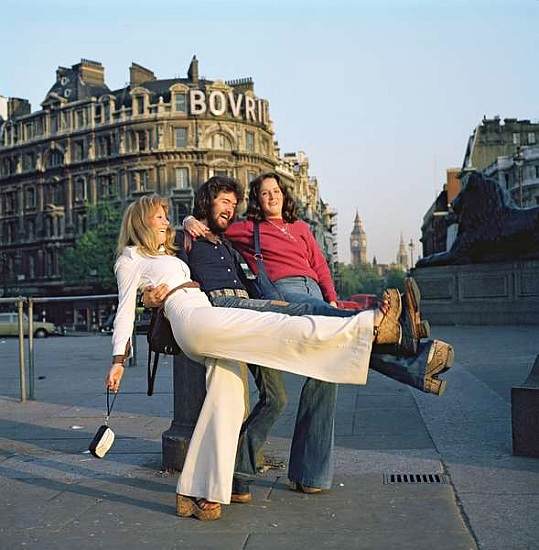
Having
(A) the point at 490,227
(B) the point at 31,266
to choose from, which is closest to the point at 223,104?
(B) the point at 31,266

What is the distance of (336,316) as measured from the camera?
4031 millimetres

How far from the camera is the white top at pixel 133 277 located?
4.15 meters

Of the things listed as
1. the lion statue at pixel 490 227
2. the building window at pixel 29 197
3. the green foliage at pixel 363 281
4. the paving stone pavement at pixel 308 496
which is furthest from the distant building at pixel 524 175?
the paving stone pavement at pixel 308 496

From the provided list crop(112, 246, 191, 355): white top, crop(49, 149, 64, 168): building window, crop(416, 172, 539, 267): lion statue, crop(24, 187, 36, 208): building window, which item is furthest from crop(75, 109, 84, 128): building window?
crop(112, 246, 191, 355): white top

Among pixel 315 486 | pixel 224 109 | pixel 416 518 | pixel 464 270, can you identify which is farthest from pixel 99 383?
pixel 224 109

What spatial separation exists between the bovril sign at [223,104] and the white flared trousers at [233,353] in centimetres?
5957

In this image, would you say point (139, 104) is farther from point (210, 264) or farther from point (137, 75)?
point (210, 264)

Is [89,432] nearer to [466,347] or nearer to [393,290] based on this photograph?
[393,290]

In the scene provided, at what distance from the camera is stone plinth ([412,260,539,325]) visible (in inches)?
836

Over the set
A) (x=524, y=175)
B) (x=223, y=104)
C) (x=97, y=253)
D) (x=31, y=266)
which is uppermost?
(x=223, y=104)

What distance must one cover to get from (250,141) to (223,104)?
3929 millimetres

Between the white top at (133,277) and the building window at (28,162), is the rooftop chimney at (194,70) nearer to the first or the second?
the building window at (28,162)

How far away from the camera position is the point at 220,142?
6291cm

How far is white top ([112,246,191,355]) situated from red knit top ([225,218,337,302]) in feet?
1.78
